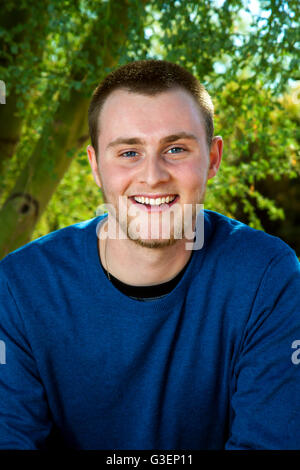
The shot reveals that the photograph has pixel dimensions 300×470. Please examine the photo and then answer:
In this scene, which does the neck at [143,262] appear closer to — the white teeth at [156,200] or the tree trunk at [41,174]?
the white teeth at [156,200]

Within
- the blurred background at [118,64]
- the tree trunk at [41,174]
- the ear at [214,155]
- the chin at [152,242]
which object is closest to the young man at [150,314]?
the chin at [152,242]

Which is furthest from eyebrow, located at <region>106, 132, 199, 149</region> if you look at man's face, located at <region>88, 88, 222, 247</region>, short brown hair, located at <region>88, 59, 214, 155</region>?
short brown hair, located at <region>88, 59, 214, 155</region>

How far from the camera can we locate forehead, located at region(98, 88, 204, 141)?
70.7 inches

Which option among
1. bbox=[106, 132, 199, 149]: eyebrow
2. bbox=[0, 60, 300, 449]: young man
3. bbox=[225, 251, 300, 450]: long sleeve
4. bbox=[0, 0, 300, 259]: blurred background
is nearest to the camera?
bbox=[225, 251, 300, 450]: long sleeve

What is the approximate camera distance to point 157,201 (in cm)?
185

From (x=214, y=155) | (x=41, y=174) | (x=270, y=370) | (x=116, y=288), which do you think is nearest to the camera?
(x=270, y=370)

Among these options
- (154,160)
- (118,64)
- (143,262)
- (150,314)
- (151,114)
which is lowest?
(150,314)

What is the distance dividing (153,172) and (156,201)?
0.34ft

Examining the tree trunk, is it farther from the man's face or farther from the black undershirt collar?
the black undershirt collar

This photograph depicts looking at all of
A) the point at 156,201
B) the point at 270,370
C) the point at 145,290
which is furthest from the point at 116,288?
the point at 270,370

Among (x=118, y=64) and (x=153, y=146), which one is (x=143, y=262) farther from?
(x=118, y=64)

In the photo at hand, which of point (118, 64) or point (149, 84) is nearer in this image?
point (149, 84)

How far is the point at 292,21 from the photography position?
2.38 meters

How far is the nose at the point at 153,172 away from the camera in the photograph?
180 cm
